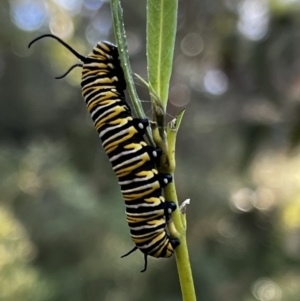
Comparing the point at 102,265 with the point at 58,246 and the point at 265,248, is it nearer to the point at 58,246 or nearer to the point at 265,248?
the point at 58,246

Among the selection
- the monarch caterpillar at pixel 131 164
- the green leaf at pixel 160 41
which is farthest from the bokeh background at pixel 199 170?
the green leaf at pixel 160 41

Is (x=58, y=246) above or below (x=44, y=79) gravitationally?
below

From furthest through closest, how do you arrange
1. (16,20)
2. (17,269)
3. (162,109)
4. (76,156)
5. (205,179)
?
(76,156) → (205,179) → (16,20) → (17,269) → (162,109)

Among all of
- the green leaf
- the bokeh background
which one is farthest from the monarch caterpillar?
the bokeh background

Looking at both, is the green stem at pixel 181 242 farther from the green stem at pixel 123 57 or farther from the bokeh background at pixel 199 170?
the bokeh background at pixel 199 170

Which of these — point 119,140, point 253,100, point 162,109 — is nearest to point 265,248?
point 253,100

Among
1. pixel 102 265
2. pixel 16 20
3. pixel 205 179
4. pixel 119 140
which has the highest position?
pixel 16 20
